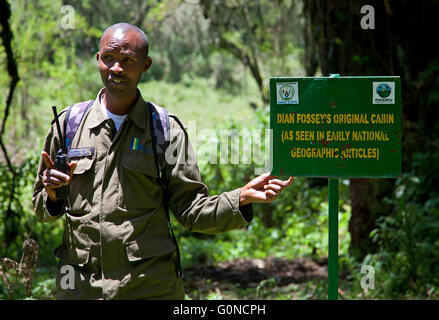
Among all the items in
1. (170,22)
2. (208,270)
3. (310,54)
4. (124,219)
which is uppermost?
(170,22)

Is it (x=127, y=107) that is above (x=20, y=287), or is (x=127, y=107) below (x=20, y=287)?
above

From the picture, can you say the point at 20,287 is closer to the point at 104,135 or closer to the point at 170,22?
the point at 104,135

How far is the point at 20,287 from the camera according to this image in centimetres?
512

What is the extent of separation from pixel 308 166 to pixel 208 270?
13.4 feet

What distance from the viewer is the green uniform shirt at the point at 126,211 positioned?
2533mm

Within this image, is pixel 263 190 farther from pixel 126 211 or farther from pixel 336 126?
pixel 126 211

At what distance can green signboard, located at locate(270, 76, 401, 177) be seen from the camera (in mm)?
2756

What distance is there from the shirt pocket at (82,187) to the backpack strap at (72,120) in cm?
13

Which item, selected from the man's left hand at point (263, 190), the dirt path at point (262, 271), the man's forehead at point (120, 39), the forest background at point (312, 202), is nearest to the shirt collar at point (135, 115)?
the man's forehead at point (120, 39)

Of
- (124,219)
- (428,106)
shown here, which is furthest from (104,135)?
(428,106)

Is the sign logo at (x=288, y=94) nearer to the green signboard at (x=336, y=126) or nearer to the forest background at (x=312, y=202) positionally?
the green signboard at (x=336, y=126)

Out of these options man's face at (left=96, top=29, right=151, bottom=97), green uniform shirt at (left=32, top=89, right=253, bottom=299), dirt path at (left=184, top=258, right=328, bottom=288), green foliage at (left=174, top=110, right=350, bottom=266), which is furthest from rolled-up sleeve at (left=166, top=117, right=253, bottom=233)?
green foliage at (left=174, top=110, right=350, bottom=266)

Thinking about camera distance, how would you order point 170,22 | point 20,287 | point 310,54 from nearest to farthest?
point 20,287, point 310,54, point 170,22

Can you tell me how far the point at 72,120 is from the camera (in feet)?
8.98
